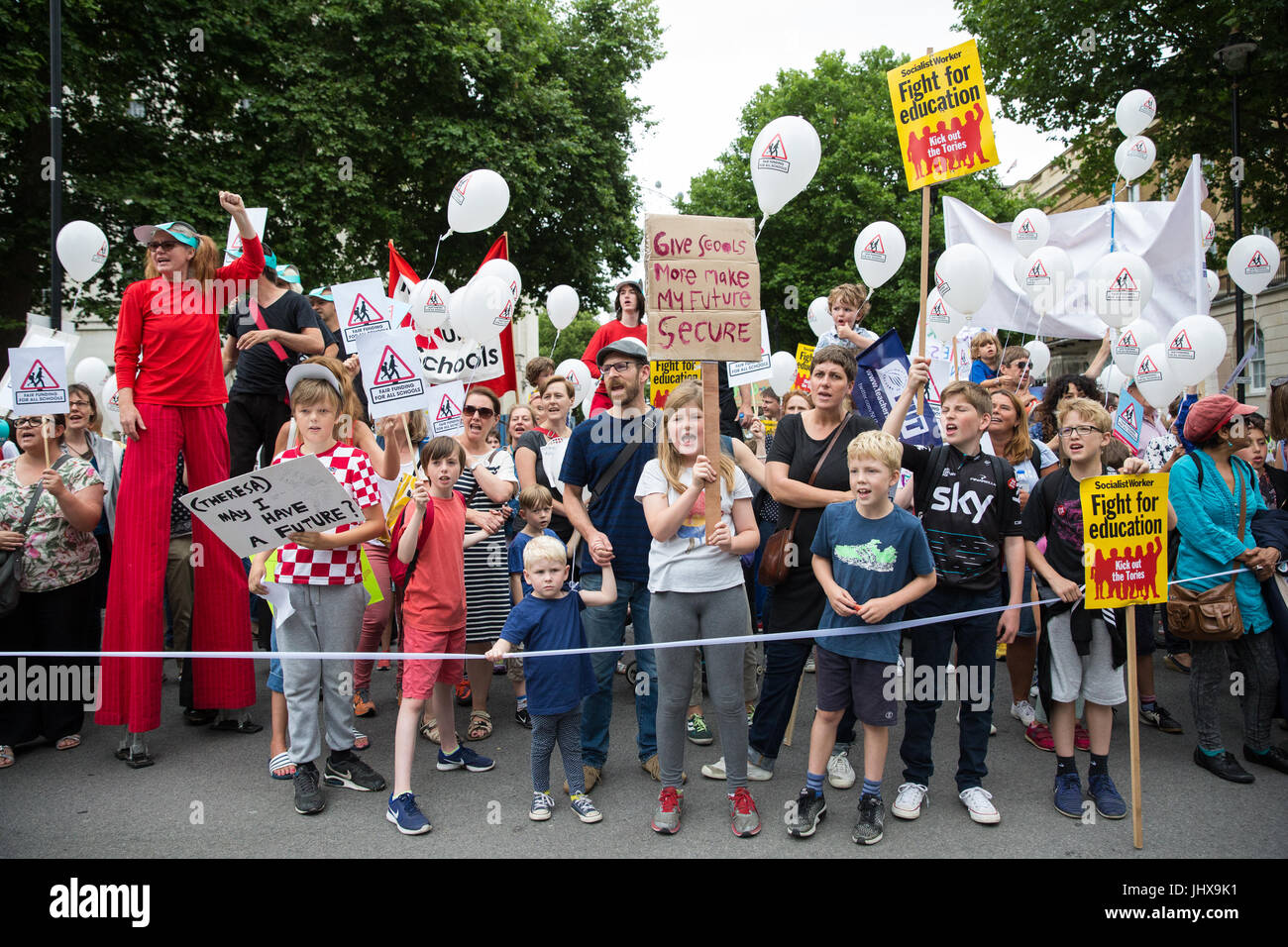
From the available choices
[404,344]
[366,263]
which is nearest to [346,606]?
[404,344]

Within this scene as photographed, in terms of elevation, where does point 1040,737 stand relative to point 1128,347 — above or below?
below

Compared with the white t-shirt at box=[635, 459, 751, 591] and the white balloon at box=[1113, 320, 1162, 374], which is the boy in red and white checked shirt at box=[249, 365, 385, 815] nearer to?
the white t-shirt at box=[635, 459, 751, 591]

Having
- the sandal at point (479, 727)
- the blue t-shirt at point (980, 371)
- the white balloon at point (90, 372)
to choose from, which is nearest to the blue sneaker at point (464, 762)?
the sandal at point (479, 727)

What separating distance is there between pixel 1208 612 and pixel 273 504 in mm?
4669

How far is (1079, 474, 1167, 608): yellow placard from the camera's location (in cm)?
399

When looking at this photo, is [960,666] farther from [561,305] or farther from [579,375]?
[561,305]

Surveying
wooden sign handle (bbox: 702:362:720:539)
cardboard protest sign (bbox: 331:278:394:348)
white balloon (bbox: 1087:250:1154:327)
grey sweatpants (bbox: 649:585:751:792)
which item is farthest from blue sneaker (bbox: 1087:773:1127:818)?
cardboard protest sign (bbox: 331:278:394:348)

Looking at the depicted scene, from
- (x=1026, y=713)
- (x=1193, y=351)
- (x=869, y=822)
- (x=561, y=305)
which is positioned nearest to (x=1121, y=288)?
(x=1193, y=351)

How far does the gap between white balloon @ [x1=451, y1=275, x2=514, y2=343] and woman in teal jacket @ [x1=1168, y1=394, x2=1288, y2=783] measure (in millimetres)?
4381

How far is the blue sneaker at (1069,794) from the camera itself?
13.7ft

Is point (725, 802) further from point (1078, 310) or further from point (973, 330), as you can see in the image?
point (1078, 310)

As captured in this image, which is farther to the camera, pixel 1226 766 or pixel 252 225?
pixel 252 225

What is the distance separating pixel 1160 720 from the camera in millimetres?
5441

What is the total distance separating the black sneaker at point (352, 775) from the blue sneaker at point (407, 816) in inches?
16.6
